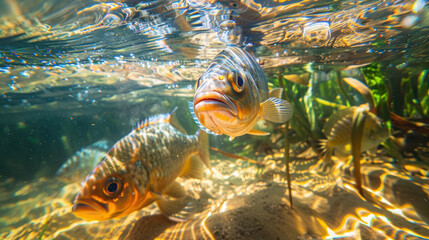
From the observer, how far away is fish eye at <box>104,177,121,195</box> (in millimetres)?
2562

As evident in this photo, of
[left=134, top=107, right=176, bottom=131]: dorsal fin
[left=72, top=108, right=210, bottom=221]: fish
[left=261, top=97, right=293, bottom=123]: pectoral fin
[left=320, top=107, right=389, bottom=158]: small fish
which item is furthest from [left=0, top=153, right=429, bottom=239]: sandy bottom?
[left=134, top=107, right=176, bottom=131]: dorsal fin

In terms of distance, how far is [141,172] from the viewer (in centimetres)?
299

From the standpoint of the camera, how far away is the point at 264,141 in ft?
24.2

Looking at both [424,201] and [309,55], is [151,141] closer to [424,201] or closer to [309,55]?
[424,201]

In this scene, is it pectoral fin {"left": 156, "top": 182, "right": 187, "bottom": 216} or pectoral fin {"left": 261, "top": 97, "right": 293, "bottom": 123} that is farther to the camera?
pectoral fin {"left": 156, "top": 182, "right": 187, "bottom": 216}

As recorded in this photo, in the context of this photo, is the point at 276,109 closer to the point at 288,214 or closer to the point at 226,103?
the point at 226,103

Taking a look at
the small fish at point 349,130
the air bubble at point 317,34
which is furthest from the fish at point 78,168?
the air bubble at point 317,34

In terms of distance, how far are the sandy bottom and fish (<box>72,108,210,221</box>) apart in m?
0.66

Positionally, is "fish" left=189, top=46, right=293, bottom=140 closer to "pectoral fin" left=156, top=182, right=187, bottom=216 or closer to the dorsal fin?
"pectoral fin" left=156, top=182, right=187, bottom=216

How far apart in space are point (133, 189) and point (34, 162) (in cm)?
1914

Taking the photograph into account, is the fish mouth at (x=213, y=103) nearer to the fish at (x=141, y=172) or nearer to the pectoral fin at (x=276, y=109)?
the pectoral fin at (x=276, y=109)

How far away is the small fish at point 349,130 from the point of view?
13.7 ft

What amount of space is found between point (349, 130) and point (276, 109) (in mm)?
3442

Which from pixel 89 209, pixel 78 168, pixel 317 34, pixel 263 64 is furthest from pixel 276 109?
pixel 78 168
